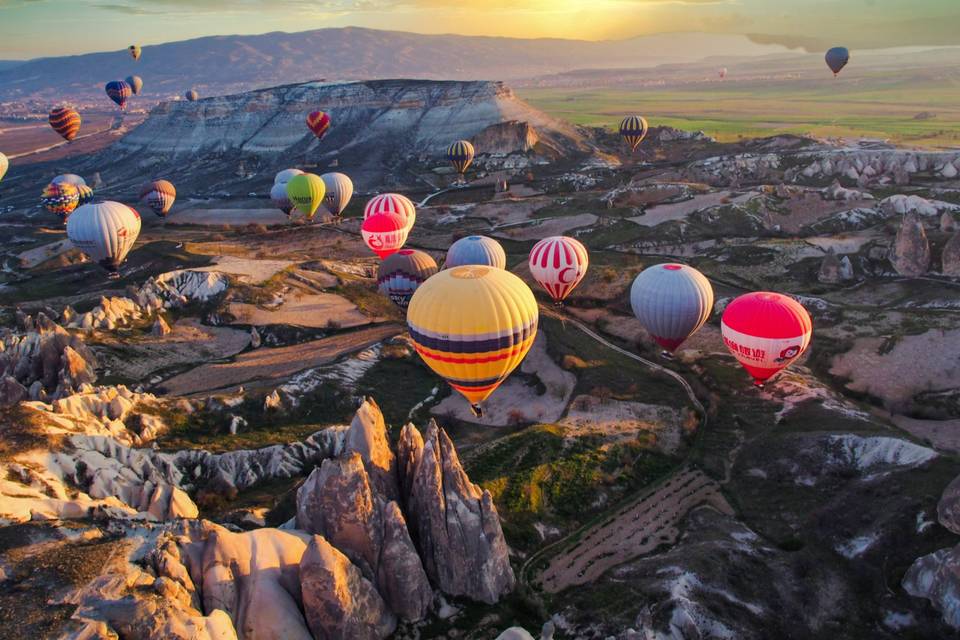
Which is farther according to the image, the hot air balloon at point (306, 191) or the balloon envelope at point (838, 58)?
the balloon envelope at point (838, 58)

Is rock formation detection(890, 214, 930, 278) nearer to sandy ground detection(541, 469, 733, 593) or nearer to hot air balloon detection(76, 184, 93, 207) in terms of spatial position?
sandy ground detection(541, 469, 733, 593)

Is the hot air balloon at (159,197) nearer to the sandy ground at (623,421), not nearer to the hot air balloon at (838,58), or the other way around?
the sandy ground at (623,421)

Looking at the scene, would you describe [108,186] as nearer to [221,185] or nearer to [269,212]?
[221,185]

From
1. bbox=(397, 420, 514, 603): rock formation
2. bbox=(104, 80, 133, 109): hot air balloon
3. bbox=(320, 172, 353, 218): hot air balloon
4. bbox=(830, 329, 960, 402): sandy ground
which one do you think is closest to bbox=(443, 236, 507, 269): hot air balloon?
bbox=(830, 329, 960, 402): sandy ground

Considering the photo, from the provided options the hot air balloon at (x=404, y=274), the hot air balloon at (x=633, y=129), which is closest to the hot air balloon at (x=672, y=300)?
the hot air balloon at (x=404, y=274)

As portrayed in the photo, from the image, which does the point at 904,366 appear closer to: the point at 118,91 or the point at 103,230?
the point at 103,230

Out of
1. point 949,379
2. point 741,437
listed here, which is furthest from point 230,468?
point 949,379
